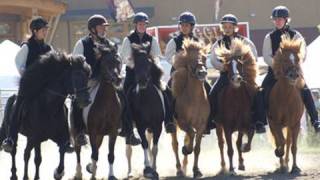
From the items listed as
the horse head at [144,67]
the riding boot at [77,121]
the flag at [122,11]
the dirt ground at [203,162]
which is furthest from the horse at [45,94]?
the flag at [122,11]

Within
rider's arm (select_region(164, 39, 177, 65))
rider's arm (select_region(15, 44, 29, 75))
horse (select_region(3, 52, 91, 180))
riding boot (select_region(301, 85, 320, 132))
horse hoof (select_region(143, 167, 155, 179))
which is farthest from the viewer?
rider's arm (select_region(164, 39, 177, 65))

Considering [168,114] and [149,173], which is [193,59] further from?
[149,173]

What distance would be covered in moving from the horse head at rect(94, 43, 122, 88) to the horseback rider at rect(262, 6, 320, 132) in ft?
9.22

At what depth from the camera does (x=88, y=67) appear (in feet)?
39.5

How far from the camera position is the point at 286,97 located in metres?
13.4

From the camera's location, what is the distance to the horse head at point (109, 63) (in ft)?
40.2

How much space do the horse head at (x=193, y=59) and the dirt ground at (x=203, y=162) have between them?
5.83 ft

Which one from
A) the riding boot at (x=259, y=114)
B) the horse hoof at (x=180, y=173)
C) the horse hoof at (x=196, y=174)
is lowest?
the horse hoof at (x=180, y=173)

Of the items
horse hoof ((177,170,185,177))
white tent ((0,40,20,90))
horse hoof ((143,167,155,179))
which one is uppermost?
white tent ((0,40,20,90))

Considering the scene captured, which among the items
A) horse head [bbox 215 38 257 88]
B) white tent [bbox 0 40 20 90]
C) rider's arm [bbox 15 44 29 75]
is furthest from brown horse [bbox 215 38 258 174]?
white tent [bbox 0 40 20 90]

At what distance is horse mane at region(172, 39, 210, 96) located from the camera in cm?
1320

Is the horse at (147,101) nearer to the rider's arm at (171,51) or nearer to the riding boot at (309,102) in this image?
the rider's arm at (171,51)

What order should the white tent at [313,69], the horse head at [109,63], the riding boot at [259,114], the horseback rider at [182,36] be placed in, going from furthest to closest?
the white tent at [313,69] → the horseback rider at [182,36] → the riding boot at [259,114] → the horse head at [109,63]

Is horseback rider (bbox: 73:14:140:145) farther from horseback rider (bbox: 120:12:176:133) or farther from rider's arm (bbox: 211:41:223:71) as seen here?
rider's arm (bbox: 211:41:223:71)
